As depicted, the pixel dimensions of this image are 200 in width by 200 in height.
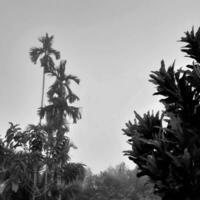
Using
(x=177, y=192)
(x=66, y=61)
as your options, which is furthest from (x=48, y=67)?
(x=177, y=192)

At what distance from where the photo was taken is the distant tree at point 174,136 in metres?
5.20

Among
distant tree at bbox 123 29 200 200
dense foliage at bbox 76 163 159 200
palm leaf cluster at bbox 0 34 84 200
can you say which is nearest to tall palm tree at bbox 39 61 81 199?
palm leaf cluster at bbox 0 34 84 200

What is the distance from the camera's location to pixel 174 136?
5.80 metres

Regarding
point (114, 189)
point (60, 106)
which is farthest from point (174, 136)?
point (114, 189)

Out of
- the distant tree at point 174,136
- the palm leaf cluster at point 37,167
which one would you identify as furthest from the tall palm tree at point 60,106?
the distant tree at point 174,136

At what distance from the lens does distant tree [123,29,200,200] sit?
5.20 metres

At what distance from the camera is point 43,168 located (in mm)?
16094

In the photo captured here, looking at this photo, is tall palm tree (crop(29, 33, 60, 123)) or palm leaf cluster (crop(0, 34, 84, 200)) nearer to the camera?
palm leaf cluster (crop(0, 34, 84, 200))

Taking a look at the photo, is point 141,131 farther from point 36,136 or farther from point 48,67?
point 48,67

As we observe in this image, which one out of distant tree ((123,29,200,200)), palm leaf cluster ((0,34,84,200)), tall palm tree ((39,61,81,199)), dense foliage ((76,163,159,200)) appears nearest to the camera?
distant tree ((123,29,200,200))

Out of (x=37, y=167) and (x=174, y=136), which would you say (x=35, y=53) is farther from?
(x=174, y=136)

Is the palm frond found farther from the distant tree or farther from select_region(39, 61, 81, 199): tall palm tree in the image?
the distant tree

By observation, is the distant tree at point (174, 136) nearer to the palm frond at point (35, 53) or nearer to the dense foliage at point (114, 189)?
the palm frond at point (35, 53)

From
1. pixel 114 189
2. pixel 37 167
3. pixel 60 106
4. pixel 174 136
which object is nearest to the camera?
pixel 174 136
